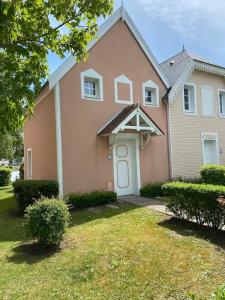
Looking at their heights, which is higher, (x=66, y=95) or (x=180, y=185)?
(x=66, y=95)

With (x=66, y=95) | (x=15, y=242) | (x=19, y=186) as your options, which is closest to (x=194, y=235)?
(x=15, y=242)

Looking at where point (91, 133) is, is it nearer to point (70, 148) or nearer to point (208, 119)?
point (70, 148)

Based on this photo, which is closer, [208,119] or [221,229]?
[221,229]

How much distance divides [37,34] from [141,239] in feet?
16.8

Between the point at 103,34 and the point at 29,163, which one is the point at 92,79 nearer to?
the point at 103,34

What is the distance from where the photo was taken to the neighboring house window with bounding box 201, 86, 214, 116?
17016 millimetres

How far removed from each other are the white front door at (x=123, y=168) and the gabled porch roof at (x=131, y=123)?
3.42 ft

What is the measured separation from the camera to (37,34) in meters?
4.66

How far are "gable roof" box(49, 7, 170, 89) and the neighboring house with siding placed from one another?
138 cm

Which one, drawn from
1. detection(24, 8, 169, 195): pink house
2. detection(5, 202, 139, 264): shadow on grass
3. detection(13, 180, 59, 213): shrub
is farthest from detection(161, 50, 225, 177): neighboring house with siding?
detection(5, 202, 139, 264): shadow on grass

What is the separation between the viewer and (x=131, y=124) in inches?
530

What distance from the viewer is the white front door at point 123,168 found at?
13523 mm

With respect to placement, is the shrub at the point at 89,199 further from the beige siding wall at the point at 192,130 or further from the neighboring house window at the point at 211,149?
the neighboring house window at the point at 211,149

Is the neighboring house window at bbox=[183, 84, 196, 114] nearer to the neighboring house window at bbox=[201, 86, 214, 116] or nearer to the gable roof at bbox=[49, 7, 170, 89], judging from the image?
the neighboring house window at bbox=[201, 86, 214, 116]
